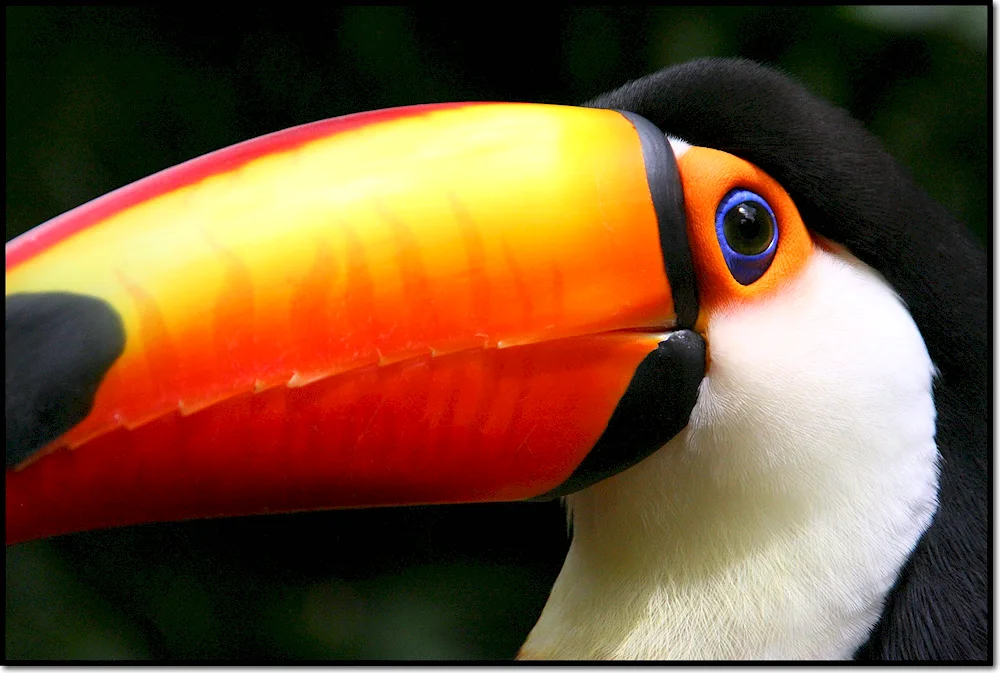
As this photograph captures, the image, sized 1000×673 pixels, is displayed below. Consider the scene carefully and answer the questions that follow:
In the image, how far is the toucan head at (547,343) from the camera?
2.50ft

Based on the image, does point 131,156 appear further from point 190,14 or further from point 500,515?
point 500,515

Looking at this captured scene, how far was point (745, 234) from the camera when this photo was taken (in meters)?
0.92

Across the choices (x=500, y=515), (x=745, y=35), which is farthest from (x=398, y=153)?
(x=500, y=515)

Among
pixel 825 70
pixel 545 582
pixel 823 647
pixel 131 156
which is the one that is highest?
pixel 131 156

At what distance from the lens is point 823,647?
1004 millimetres

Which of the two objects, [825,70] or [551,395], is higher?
[551,395]

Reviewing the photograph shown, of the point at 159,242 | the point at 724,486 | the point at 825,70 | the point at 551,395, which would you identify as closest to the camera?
the point at 159,242

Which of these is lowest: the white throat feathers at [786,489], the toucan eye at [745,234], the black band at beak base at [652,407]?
the white throat feathers at [786,489]

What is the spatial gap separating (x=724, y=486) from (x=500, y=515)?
1345 mm

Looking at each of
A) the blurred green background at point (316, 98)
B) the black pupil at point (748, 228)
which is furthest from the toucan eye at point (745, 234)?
→ the blurred green background at point (316, 98)

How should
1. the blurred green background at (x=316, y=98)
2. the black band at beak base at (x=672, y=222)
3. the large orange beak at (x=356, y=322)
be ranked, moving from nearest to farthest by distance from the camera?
the large orange beak at (x=356, y=322) < the black band at beak base at (x=672, y=222) < the blurred green background at (x=316, y=98)

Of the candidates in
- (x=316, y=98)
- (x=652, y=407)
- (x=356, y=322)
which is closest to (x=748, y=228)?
(x=652, y=407)

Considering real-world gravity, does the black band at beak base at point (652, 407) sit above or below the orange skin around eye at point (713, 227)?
below

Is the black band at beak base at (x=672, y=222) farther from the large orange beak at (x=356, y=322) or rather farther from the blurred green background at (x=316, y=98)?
the blurred green background at (x=316, y=98)
